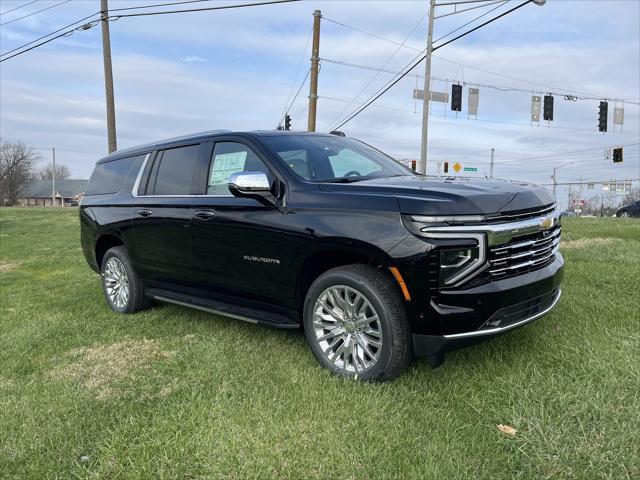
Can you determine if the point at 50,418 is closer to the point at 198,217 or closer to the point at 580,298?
the point at 198,217

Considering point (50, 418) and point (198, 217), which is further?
point (198, 217)

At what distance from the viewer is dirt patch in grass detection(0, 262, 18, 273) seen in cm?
938

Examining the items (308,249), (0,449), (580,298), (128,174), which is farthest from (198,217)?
(580,298)

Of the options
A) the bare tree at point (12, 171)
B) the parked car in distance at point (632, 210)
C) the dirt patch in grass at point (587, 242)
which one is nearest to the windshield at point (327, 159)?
the dirt patch in grass at point (587, 242)

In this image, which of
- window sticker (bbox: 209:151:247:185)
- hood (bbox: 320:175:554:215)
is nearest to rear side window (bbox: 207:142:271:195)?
window sticker (bbox: 209:151:247:185)

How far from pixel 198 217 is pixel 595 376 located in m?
3.19

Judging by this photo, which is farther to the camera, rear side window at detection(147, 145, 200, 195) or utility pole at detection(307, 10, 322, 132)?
utility pole at detection(307, 10, 322, 132)

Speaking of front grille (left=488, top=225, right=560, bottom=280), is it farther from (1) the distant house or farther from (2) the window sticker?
(1) the distant house

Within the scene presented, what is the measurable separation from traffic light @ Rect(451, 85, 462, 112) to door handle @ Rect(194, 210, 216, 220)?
18184 mm

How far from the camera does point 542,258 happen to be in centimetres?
347

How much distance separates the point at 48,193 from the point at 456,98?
304 feet

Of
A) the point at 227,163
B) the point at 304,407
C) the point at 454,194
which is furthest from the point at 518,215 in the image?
the point at 227,163

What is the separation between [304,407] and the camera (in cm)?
305

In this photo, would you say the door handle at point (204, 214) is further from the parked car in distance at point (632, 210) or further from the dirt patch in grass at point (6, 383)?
the parked car in distance at point (632, 210)
